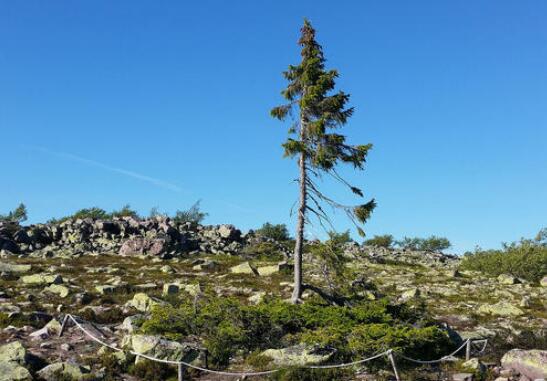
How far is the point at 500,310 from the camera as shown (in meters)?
25.0

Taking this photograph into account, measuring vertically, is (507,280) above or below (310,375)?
above

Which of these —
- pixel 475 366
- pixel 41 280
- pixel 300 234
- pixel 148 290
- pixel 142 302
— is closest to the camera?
pixel 475 366

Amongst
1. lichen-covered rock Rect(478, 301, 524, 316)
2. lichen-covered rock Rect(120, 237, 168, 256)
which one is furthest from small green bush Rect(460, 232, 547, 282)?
lichen-covered rock Rect(120, 237, 168, 256)

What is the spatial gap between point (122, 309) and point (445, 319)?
1486 centimetres

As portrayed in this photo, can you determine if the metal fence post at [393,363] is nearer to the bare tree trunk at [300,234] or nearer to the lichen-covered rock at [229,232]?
the bare tree trunk at [300,234]

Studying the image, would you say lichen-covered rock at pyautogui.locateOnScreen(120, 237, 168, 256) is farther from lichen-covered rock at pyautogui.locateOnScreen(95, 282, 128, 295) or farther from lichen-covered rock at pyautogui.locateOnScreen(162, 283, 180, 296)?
lichen-covered rock at pyautogui.locateOnScreen(162, 283, 180, 296)

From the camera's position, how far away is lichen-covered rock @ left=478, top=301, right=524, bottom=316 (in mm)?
24781

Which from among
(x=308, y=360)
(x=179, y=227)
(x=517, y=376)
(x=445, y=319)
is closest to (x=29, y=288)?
(x=308, y=360)

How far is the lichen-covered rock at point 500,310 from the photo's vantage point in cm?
2478

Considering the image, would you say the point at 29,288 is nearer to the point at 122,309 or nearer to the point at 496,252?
the point at 122,309

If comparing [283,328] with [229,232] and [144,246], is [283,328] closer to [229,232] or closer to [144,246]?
[144,246]

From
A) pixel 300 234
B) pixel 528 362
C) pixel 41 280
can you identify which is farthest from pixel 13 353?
pixel 41 280

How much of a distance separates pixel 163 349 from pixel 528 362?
32.7 feet

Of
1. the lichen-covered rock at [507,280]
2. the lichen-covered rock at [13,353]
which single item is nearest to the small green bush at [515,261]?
the lichen-covered rock at [507,280]
